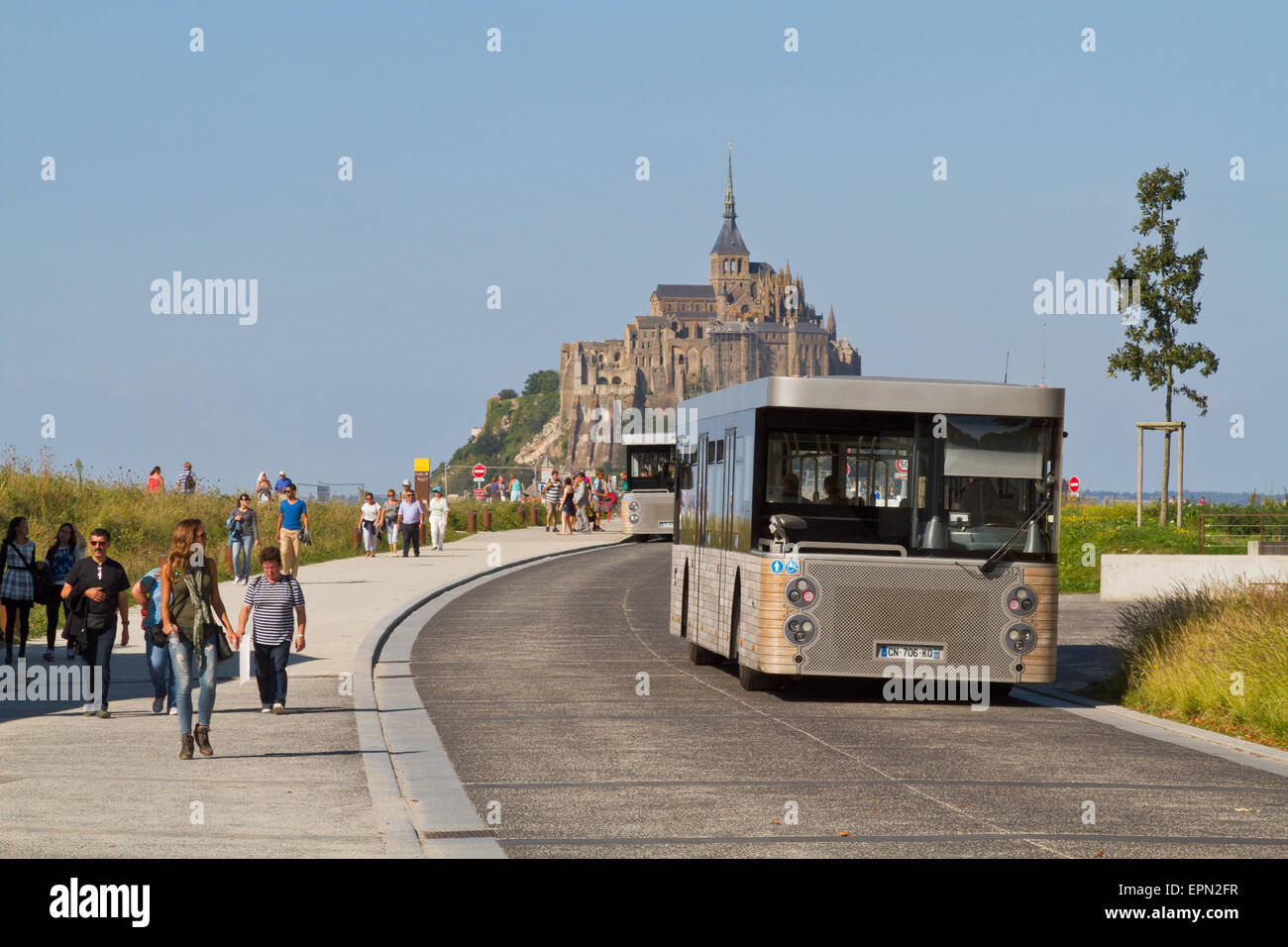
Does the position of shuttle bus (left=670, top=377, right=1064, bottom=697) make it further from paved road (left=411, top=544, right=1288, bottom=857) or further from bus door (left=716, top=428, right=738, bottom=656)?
paved road (left=411, top=544, right=1288, bottom=857)

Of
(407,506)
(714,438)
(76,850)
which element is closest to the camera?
(76,850)

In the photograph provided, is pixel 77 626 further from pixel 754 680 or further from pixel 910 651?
pixel 910 651

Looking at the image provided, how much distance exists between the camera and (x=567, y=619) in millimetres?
24469

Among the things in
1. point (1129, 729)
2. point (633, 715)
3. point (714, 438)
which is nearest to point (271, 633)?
point (633, 715)

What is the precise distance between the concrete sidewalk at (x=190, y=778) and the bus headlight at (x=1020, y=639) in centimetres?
564

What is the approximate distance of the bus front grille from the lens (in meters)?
14.7

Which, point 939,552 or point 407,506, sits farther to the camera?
point 407,506

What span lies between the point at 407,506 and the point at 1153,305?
1986cm

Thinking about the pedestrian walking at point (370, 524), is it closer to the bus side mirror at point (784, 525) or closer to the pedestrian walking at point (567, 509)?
the pedestrian walking at point (567, 509)

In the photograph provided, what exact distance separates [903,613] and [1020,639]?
105 cm

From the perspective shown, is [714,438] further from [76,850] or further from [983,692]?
[76,850]

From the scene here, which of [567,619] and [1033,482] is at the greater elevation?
[1033,482]

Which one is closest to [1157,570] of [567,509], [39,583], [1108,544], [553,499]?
[1108,544]

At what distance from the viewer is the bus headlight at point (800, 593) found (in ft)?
48.3
